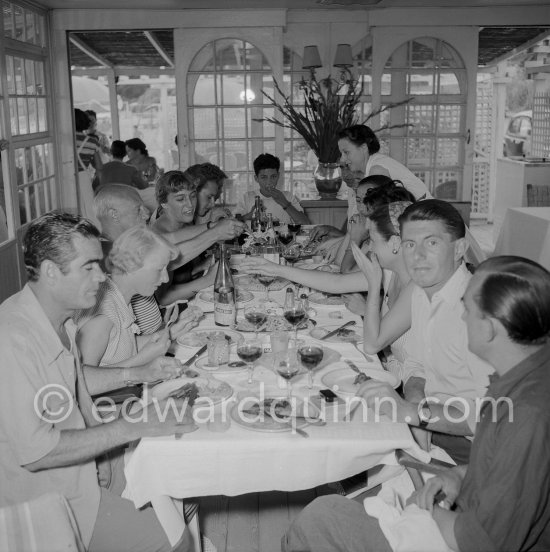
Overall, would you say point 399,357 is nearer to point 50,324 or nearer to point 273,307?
point 273,307

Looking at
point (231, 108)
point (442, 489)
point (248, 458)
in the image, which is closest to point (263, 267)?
point (248, 458)

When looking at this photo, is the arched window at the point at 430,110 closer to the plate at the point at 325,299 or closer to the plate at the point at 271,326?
the plate at the point at 325,299

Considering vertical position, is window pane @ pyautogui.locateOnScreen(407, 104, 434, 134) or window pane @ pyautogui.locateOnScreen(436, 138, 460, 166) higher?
window pane @ pyautogui.locateOnScreen(407, 104, 434, 134)

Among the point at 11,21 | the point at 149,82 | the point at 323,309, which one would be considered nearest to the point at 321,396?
the point at 323,309

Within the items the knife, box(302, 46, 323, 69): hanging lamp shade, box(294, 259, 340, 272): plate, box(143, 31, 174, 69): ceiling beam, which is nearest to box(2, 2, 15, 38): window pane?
box(302, 46, 323, 69): hanging lamp shade

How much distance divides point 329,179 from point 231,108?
1383mm

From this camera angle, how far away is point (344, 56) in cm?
584

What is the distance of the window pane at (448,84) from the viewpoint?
20.7ft

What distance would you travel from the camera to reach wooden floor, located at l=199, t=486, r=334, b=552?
7.46ft

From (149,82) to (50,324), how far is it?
36.7 feet

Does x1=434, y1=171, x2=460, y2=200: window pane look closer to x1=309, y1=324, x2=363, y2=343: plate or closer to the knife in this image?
x1=309, y1=324, x2=363, y2=343: plate

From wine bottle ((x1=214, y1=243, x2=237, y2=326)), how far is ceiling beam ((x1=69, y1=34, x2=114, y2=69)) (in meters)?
5.07

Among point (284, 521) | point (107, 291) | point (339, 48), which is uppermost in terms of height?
point (339, 48)

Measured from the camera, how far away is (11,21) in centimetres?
498
